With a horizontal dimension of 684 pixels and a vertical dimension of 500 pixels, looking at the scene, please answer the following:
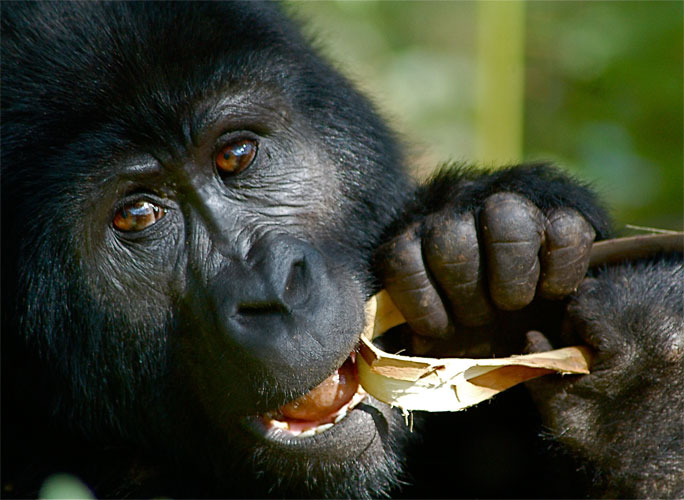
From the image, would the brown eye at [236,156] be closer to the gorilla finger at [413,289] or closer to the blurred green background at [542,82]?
the gorilla finger at [413,289]

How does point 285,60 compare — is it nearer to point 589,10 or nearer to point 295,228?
point 295,228

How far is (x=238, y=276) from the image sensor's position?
107 inches

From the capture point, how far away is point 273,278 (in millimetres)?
2641

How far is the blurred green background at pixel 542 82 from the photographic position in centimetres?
583

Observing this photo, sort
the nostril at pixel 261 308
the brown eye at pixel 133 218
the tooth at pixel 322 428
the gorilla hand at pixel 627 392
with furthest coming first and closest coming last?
the brown eye at pixel 133 218
the tooth at pixel 322 428
the gorilla hand at pixel 627 392
the nostril at pixel 261 308

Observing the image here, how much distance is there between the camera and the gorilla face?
111 inches

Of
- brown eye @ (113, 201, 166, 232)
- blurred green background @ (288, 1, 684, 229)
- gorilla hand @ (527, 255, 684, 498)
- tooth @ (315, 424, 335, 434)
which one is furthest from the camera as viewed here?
blurred green background @ (288, 1, 684, 229)

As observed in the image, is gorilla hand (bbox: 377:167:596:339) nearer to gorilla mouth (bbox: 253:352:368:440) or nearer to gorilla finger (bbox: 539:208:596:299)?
gorilla finger (bbox: 539:208:596:299)

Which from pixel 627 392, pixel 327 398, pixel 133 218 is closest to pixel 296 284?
pixel 327 398

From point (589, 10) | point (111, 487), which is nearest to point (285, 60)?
point (111, 487)

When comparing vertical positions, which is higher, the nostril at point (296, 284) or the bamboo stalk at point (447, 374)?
the nostril at point (296, 284)

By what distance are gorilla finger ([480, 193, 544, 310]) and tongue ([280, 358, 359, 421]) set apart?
1.71ft

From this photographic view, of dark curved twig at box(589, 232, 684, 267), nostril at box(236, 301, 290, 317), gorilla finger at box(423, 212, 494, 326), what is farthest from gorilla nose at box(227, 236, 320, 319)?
dark curved twig at box(589, 232, 684, 267)

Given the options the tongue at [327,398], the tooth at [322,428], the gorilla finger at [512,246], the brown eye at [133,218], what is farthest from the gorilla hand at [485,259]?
the brown eye at [133,218]
